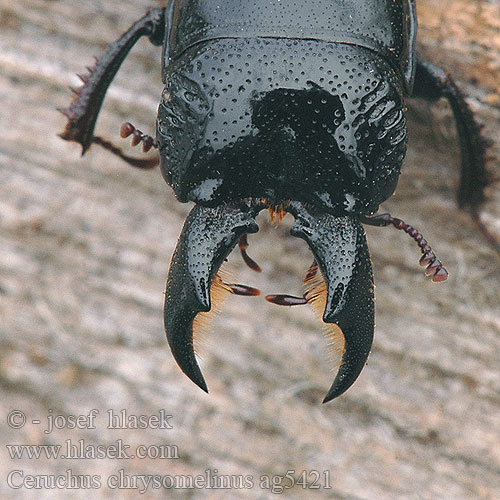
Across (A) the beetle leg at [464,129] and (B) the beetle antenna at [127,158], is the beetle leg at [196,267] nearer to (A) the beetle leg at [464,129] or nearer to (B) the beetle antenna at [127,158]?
(B) the beetle antenna at [127,158]

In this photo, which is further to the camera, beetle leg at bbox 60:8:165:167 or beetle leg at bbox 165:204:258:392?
beetle leg at bbox 60:8:165:167

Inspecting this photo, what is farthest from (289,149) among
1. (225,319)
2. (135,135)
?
(225,319)

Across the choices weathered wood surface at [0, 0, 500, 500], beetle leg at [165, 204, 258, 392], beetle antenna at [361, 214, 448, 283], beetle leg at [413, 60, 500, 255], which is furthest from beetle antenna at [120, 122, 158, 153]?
beetle leg at [413, 60, 500, 255]

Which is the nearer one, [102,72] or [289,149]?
[289,149]

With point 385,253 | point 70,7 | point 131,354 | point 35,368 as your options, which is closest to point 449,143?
point 385,253

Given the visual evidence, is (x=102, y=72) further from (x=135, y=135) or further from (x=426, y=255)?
(x=426, y=255)

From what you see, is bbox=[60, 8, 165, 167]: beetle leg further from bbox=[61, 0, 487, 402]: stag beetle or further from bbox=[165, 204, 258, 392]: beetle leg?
bbox=[165, 204, 258, 392]: beetle leg

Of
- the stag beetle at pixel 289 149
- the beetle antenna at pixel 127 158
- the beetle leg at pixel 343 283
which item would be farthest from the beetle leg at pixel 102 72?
the beetle leg at pixel 343 283
